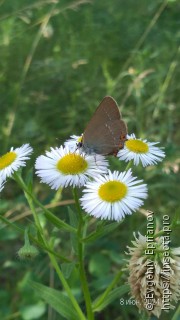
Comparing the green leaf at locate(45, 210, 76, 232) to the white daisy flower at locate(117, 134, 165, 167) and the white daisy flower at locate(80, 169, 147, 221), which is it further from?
the white daisy flower at locate(117, 134, 165, 167)

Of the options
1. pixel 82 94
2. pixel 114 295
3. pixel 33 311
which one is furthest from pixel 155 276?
pixel 82 94

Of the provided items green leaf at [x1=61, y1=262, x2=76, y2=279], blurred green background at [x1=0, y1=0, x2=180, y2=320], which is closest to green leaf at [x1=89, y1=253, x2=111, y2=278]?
blurred green background at [x1=0, y1=0, x2=180, y2=320]

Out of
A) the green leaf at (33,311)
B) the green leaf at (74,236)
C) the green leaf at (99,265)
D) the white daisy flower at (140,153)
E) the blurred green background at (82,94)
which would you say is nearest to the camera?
the green leaf at (74,236)

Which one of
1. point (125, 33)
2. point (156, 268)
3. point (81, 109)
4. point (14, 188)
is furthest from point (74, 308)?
point (125, 33)

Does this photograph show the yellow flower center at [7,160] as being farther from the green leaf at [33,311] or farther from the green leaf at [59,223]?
the green leaf at [33,311]

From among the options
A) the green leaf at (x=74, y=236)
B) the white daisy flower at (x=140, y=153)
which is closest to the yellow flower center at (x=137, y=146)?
the white daisy flower at (x=140, y=153)

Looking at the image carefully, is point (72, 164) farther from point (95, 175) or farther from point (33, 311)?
point (33, 311)

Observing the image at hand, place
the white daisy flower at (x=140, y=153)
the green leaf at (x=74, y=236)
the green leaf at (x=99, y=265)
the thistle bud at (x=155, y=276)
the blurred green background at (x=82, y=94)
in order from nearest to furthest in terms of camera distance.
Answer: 1. the thistle bud at (x=155, y=276)
2. the green leaf at (x=74, y=236)
3. the white daisy flower at (x=140, y=153)
4. the green leaf at (x=99, y=265)
5. the blurred green background at (x=82, y=94)

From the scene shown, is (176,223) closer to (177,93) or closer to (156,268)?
(156,268)
